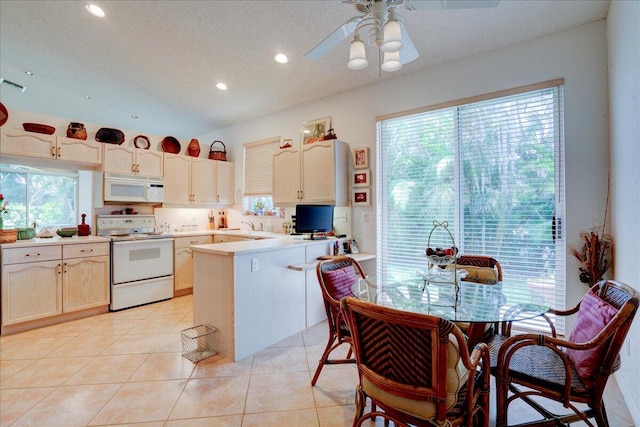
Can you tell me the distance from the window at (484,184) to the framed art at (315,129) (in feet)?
2.76

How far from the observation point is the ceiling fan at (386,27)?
153 centimetres

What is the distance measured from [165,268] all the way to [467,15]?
15.1ft

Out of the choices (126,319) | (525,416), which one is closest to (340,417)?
(525,416)

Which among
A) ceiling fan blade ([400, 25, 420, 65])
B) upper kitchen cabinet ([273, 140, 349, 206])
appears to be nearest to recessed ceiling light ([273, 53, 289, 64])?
upper kitchen cabinet ([273, 140, 349, 206])

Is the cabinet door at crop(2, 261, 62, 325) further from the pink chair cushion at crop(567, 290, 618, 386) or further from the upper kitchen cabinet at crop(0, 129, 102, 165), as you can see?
the pink chair cushion at crop(567, 290, 618, 386)

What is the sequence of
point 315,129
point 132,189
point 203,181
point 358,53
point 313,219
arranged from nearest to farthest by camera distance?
point 358,53 < point 313,219 < point 132,189 < point 315,129 < point 203,181

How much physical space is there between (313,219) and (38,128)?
134 inches

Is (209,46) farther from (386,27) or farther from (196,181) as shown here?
(196,181)

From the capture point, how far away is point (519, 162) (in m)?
2.94

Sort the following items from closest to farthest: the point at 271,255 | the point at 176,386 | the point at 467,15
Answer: the point at 176,386
the point at 467,15
the point at 271,255

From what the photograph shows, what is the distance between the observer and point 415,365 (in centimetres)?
120

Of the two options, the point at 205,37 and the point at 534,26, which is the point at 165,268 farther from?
the point at 534,26

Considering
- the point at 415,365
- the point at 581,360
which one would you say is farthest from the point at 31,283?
the point at 581,360

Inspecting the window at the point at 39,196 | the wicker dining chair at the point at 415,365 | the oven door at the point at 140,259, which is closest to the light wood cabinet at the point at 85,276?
the oven door at the point at 140,259
